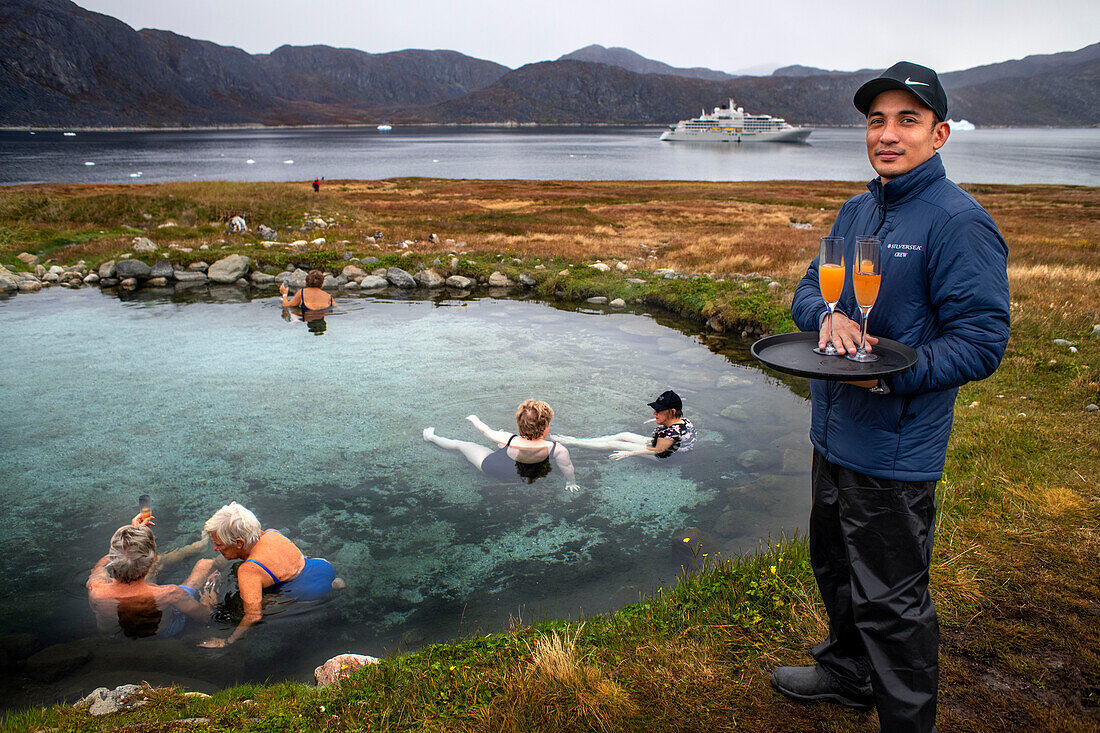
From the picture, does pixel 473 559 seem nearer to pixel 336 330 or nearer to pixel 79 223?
pixel 336 330

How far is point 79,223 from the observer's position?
27.6 meters

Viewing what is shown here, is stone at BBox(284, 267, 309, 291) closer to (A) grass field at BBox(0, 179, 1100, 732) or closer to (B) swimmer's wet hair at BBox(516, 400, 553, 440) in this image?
(B) swimmer's wet hair at BBox(516, 400, 553, 440)

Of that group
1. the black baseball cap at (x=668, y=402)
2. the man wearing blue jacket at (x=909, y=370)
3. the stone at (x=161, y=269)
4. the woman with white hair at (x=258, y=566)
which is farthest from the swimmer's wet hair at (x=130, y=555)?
the stone at (x=161, y=269)

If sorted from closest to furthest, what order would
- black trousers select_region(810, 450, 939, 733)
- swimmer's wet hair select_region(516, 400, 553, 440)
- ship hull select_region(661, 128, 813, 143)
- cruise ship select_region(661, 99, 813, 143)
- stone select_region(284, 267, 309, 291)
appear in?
black trousers select_region(810, 450, 939, 733), swimmer's wet hair select_region(516, 400, 553, 440), stone select_region(284, 267, 309, 291), ship hull select_region(661, 128, 813, 143), cruise ship select_region(661, 99, 813, 143)

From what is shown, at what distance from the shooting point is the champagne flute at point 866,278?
9.58 feet

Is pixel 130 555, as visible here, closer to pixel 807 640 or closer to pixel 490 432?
pixel 490 432

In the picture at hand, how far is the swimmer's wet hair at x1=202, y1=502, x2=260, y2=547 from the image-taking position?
6297 mm

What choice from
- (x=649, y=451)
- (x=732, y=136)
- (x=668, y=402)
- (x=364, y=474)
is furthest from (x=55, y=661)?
(x=732, y=136)

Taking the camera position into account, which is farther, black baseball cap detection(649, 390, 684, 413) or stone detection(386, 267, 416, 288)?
stone detection(386, 267, 416, 288)

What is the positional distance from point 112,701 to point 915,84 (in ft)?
20.8

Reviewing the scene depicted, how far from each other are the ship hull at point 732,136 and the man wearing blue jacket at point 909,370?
196828 millimetres

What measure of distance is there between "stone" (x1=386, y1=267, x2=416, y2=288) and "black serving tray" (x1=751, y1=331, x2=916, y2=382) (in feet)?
62.0

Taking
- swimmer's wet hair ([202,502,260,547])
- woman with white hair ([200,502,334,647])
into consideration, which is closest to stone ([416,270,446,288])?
woman with white hair ([200,502,334,647])

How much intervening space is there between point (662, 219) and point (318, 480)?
30224mm
